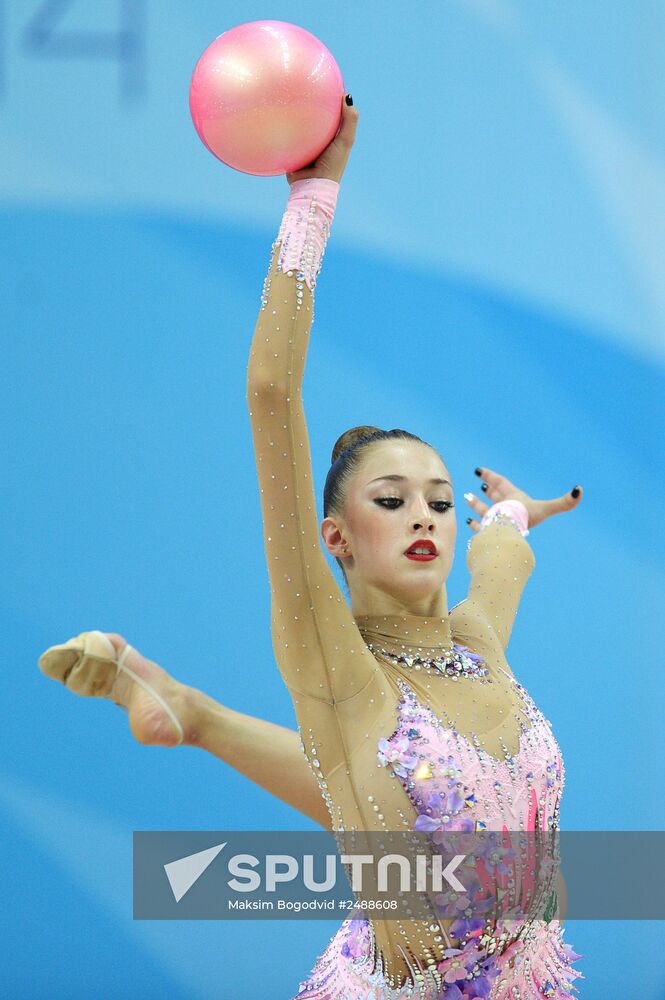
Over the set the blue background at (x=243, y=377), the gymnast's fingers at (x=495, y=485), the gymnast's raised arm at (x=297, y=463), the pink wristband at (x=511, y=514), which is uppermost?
the blue background at (x=243, y=377)

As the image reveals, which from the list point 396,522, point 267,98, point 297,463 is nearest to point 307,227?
point 267,98

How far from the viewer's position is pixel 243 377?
3.34 metres

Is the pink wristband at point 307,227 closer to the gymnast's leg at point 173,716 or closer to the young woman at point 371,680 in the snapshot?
the young woman at point 371,680

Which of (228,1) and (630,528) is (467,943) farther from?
(228,1)

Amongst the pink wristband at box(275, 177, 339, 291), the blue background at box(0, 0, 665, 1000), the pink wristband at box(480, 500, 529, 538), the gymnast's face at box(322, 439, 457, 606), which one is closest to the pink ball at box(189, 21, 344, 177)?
the pink wristband at box(275, 177, 339, 291)

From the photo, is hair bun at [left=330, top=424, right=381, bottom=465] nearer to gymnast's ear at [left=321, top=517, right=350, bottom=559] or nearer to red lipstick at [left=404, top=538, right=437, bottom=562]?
gymnast's ear at [left=321, top=517, right=350, bottom=559]

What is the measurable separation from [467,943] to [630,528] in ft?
6.37

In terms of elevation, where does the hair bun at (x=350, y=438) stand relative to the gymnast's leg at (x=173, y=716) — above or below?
above

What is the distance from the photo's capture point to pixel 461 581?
3469 millimetres

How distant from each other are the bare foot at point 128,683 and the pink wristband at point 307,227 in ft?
1.76

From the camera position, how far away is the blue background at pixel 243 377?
10.7ft

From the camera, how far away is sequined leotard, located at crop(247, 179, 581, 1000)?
5.35 feet

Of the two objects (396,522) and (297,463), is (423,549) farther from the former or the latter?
(297,463)

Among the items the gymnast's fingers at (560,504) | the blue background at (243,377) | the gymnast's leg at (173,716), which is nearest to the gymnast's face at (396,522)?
the gymnast's leg at (173,716)
